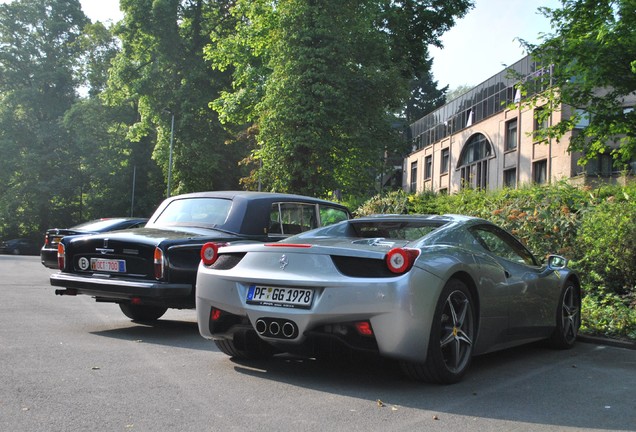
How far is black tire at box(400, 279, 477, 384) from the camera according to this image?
496 cm

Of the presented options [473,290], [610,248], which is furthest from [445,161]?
[473,290]

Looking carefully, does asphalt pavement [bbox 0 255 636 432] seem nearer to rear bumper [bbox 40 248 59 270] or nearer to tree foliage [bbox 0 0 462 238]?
rear bumper [bbox 40 248 59 270]

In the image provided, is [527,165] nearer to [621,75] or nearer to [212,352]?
[621,75]

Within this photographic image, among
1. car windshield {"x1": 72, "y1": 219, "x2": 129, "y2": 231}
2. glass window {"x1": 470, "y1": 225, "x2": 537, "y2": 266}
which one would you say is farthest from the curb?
car windshield {"x1": 72, "y1": 219, "x2": 129, "y2": 231}

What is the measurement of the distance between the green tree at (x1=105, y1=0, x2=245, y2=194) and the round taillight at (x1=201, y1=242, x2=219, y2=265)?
101 ft

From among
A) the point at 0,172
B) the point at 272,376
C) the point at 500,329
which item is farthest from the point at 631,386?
the point at 0,172

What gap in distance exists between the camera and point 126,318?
29.1 ft

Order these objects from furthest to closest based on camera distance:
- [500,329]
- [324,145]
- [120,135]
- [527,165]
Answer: [120,135] < [527,165] < [324,145] < [500,329]

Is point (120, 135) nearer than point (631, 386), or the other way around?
point (631, 386)

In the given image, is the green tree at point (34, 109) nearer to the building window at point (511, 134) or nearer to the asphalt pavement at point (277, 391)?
the building window at point (511, 134)

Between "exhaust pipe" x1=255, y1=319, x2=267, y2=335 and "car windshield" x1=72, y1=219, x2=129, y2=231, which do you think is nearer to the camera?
"exhaust pipe" x1=255, y1=319, x2=267, y2=335

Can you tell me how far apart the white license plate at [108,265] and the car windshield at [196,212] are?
3.86ft

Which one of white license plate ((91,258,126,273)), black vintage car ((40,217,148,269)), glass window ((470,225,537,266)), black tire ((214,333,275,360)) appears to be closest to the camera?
black tire ((214,333,275,360))

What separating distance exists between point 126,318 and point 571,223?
7.38 m
